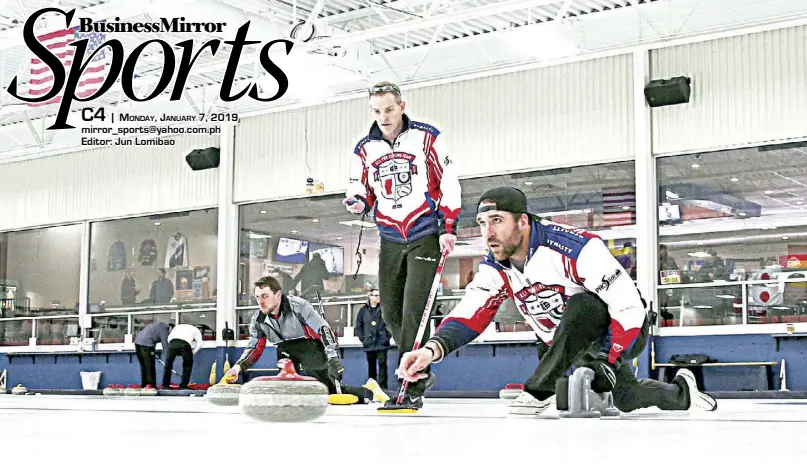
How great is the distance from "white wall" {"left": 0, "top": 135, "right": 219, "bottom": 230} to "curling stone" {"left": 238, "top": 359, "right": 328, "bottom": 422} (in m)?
15.1

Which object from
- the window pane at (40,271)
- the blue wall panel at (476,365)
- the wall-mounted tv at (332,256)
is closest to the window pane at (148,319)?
the blue wall panel at (476,365)

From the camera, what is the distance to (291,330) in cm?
695

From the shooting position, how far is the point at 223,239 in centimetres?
1755

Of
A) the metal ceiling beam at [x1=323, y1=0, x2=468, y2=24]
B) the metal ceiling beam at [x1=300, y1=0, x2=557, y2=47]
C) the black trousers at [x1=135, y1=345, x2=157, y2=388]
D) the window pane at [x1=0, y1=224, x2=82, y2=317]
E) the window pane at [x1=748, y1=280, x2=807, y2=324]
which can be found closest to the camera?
the metal ceiling beam at [x1=300, y1=0, x2=557, y2=47]

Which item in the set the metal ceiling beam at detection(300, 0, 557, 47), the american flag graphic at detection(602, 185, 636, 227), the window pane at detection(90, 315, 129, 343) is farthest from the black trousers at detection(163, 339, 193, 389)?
the american flag graphic at detection(602, 185, 636, 227)

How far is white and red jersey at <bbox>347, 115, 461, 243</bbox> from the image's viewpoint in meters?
4.91

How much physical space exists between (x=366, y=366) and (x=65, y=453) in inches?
560

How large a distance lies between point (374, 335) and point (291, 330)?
7.61 metres

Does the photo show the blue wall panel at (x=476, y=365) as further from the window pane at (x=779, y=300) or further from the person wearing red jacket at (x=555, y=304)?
the person wearing red jacket at (x=555, y=304)

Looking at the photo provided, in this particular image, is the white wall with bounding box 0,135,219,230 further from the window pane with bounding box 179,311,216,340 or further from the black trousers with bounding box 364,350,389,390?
the black trousers with bounding box 364,350,389,390

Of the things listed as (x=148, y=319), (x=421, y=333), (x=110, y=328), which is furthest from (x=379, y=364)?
(x=421, y=333)

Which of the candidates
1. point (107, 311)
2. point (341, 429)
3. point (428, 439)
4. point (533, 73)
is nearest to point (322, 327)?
point (341, 429)

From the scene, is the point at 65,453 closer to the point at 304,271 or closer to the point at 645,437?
the point at 645,437

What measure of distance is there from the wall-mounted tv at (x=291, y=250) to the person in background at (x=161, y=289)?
2448 mm
